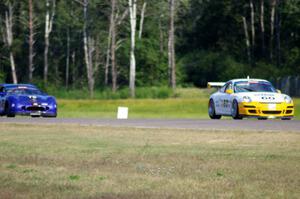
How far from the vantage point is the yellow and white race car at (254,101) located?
30609 millimetres

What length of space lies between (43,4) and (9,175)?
230 feet

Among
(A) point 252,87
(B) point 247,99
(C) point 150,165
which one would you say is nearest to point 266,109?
(B) point 247,99

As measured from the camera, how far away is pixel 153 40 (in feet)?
259

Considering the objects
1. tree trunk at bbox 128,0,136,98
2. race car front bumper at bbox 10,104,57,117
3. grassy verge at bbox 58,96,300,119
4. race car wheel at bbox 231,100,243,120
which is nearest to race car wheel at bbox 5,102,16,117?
race car front bumper at bbox 10,104,57,117

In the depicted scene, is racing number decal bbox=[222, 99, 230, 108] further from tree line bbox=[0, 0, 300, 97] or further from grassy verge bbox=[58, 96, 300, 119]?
tree line bbox=[0, 0, 300, 97]

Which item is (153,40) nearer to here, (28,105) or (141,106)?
(141,106)

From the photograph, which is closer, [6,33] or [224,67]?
[224,67]

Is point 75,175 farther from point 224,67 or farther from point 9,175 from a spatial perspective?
point 224,67

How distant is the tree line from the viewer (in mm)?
72500

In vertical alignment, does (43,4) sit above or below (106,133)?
above

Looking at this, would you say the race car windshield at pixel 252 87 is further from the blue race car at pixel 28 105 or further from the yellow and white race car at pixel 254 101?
the blue race car at pixel 28 105

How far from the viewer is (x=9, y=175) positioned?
14.0m

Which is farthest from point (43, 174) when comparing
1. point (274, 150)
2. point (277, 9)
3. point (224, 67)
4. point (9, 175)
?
point (277, 9)

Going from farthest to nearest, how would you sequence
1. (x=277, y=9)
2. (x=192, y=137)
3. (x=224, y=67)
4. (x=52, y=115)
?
(x=277, y=9) → (x=224, y=67) → (x=52, y=115) → (x=192, y=137)
